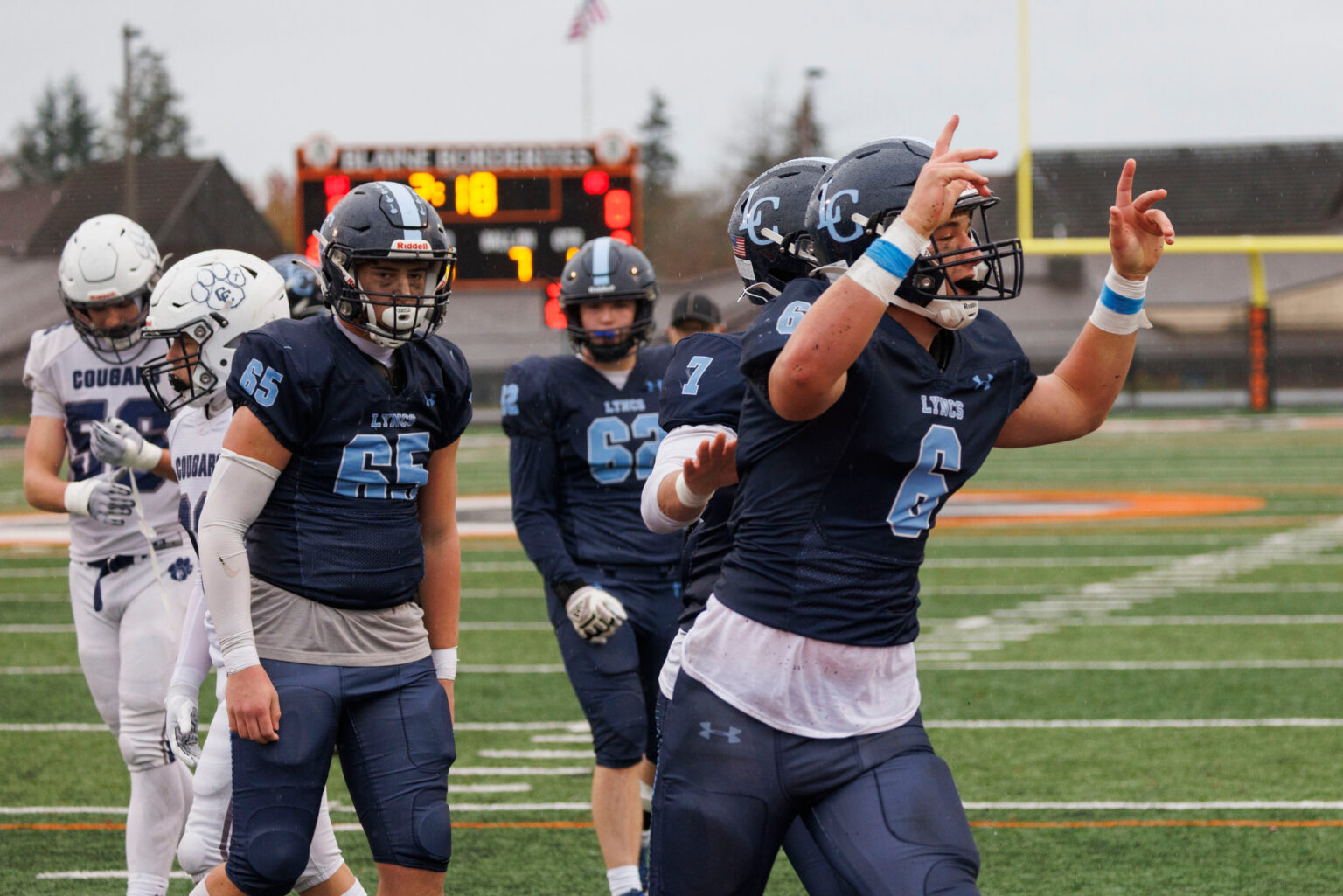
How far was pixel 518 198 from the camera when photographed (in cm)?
1959

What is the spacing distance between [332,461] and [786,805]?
119 centimetres

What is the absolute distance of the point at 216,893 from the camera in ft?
10.7

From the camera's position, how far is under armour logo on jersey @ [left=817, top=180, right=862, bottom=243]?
9.11 ft

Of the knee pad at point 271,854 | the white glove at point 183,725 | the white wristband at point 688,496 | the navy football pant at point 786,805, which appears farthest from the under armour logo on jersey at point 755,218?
the white glove at point 183,725

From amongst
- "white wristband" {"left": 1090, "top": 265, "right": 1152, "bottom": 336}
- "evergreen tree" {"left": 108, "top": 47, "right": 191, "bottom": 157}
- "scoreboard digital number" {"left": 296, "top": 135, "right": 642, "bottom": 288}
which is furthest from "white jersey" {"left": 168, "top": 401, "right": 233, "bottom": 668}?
"evergreen tree" {"left": 108, "top": 47, "right": 191, "bottom": 157}

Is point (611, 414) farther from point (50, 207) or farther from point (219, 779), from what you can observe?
point (50, 207)

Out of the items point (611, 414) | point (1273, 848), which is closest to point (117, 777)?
point (611, 414)

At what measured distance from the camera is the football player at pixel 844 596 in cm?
267

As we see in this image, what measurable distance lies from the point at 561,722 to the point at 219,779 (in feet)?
12.4

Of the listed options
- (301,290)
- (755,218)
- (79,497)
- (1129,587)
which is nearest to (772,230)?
(755,218)

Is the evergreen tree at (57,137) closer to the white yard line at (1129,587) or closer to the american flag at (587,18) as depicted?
the american flag at (587,18)

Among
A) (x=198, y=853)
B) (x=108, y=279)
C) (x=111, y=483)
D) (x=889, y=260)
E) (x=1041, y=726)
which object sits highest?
(x=889, y=260)

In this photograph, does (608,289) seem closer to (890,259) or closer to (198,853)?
(198,853)

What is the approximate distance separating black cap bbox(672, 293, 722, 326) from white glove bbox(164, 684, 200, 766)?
101 inches
